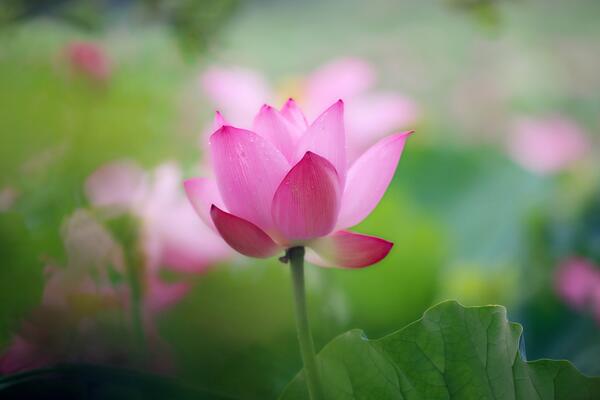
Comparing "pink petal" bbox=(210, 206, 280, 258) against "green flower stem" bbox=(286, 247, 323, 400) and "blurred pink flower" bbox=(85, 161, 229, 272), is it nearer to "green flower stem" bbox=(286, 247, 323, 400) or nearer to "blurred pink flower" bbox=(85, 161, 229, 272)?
"green flower stem" bbox=(286, 247, 323, 400)

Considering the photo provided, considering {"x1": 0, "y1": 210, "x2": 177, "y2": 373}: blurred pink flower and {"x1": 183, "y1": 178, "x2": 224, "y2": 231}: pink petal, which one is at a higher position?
{"x1": 183, "y1": 178, "x2": 224, "y2": 231}: pink petal

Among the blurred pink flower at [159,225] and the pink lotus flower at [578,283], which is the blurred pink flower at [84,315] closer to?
the blurred pink flower at [159,225]

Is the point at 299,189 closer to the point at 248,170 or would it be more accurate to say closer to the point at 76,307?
the point at 248,170

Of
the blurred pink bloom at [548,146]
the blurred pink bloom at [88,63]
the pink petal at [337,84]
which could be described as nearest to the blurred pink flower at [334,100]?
the pink petal at [337,84]

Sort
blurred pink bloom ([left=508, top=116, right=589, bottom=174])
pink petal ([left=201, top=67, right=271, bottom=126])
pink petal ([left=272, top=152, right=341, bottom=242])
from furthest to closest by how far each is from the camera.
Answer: blurred pink bloom ([left=508, top=116, right=589, bottom=174]) < pink petal ([left=201, top=67, right=271, bottom=126]) < pink petal ([left=272, top=152, right=341, bottom=242])

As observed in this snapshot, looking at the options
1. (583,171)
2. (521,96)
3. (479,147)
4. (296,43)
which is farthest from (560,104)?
(296,43)

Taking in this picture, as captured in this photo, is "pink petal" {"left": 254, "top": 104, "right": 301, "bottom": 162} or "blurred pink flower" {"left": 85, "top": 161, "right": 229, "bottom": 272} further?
"blurred pink flower" {"left": 85, "top": 161, "right": 229, "bottom": 272}

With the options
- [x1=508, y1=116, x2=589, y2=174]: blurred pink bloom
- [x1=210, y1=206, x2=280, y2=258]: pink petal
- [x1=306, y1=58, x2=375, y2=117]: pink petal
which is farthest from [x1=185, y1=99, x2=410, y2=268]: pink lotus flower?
[x1=508, y1=116, x2=589, y2=174]: blurred pink bloom
